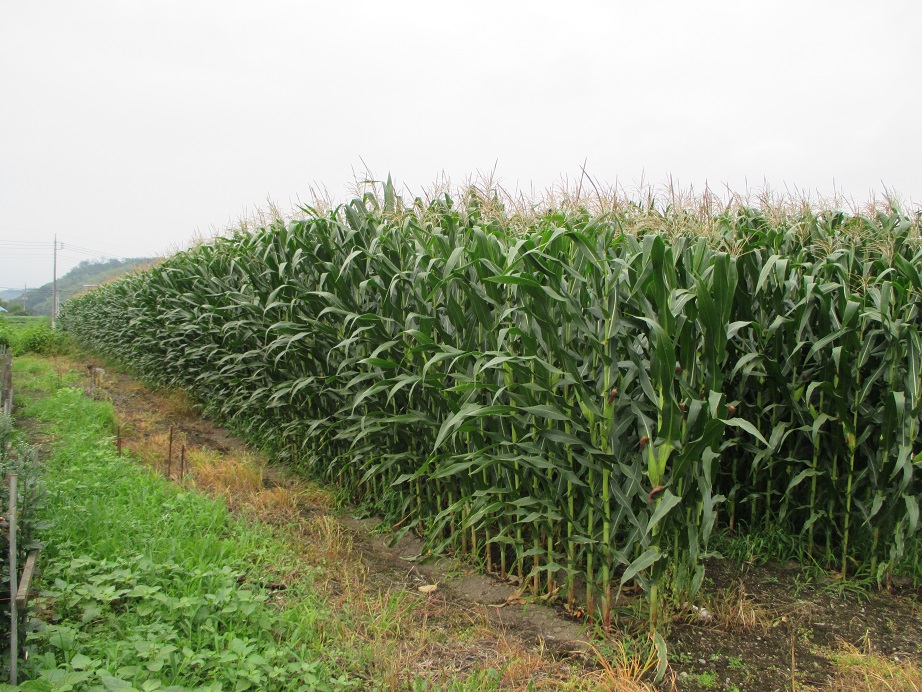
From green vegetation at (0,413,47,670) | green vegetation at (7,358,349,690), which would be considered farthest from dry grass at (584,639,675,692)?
green vegetation at (0,413,47,670)

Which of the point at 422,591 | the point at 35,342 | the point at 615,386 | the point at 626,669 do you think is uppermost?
the point at 615,386

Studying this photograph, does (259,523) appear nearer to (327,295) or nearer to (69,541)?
(69,541)

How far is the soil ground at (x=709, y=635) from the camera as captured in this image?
2.72 meters

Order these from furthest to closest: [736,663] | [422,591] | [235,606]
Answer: [422,591] < [235,606] < [736,663]

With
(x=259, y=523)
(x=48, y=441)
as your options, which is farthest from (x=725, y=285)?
(x=48, y=441)

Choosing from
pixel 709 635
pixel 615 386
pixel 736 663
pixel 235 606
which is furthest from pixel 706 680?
pixel 235 606

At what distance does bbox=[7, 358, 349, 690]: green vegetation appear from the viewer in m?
2.50

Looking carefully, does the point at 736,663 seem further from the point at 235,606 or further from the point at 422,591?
the point at 235,606

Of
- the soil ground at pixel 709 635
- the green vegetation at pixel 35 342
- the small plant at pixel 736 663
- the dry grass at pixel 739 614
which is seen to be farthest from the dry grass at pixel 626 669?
the green vegetation at pixel 35 342

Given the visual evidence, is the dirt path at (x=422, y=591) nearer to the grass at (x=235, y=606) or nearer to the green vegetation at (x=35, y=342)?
the grass at (x=235, y=606)

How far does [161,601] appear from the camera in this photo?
9.55 ft

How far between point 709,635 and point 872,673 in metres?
0.66

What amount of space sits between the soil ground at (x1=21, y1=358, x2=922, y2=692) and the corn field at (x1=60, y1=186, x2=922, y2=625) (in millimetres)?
166

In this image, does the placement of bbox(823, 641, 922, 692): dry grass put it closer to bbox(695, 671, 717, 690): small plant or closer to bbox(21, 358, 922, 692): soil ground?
bbox(21, 358, 922, 692): soil ground
